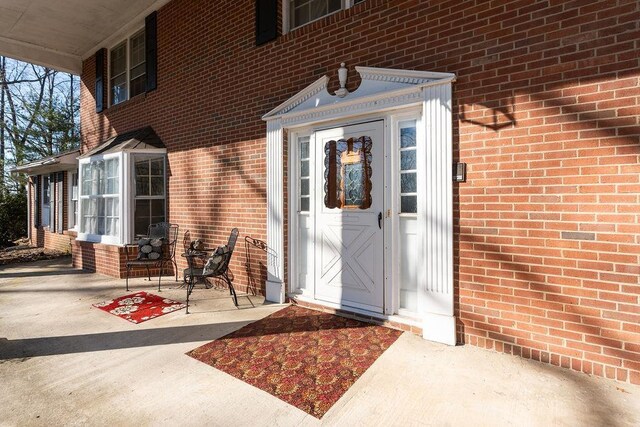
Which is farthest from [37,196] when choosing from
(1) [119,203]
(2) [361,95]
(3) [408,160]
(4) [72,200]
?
(3) [408,160]

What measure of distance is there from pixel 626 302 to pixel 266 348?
9.15 feet

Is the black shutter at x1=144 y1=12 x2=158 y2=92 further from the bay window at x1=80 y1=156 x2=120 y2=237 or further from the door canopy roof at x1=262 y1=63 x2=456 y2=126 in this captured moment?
the door canopy roof at x1=262 y1=63 x2=456 y2=126

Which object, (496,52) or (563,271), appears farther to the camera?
(496,52)

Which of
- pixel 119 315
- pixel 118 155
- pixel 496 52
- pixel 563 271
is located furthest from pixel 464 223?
pixel 118 155

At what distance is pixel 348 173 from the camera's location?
155 inches

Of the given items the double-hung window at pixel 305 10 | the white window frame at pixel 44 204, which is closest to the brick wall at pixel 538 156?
the double-hung window at pixel 305 10

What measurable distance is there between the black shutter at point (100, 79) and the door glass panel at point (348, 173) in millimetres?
6371

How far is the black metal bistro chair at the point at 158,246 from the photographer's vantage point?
18.3ft

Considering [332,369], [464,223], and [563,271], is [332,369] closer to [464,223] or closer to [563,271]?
[464,223]

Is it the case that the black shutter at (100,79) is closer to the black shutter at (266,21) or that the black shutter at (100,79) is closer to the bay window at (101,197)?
the bay window at (101,197)

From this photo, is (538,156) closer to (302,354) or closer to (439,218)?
(439,218)

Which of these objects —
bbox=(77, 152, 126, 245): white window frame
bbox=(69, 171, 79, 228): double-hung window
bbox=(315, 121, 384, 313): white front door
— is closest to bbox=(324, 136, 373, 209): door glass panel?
bbox=(315, 121, 384, 313): white front door

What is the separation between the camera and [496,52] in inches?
115

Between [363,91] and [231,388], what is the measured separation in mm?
3046
